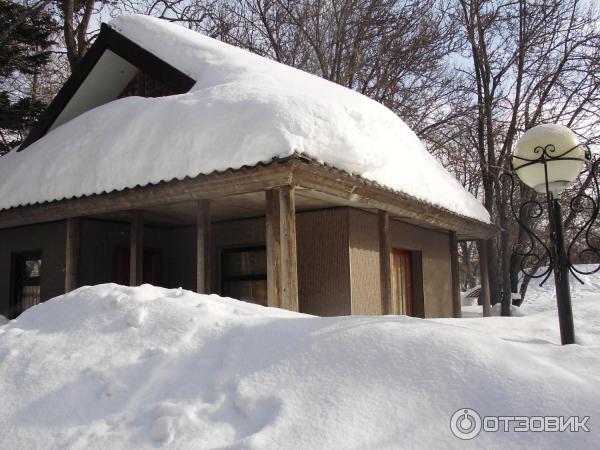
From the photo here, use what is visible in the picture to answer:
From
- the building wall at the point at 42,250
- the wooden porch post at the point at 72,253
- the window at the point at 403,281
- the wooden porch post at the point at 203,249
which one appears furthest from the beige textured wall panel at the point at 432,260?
the building wall at the point at 42,250

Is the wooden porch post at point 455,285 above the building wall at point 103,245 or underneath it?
underneath

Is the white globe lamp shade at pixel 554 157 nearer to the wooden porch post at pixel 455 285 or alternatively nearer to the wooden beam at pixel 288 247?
the wooden beam at pixel 288 247

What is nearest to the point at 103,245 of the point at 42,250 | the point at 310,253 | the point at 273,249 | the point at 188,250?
the point at 42,250

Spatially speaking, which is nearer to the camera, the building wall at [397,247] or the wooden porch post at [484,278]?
the building wall at [397,247]

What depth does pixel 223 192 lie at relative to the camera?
6.39m

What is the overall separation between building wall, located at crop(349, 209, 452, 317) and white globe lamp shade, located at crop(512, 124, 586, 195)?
11.7 ft

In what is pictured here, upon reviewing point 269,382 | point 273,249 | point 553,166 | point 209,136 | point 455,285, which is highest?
point 209,136

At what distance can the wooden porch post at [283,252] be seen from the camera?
5781mm

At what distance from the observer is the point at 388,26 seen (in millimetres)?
17984

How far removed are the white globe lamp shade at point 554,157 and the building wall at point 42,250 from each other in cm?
759

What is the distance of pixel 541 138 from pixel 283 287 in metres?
2.94

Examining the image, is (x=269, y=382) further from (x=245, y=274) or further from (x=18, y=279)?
(x=18, y=279)

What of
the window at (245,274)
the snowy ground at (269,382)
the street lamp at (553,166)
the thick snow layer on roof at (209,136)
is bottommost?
the snowy ground at (269,382)

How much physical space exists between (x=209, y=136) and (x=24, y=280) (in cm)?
583
